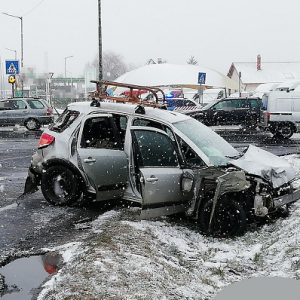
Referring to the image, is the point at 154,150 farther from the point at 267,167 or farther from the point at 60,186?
the point at 60,186

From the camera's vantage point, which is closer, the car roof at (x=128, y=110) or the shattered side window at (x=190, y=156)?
the shattered side window at (x=190, y=156)

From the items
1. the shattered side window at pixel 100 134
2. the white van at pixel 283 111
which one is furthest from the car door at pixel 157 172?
the white van at pixel 283 111

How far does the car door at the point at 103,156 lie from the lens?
7645 mm

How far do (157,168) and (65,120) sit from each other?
2175 millimetres

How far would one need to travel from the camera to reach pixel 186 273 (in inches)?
206

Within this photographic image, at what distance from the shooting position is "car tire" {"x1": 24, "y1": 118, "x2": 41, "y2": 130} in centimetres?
2547

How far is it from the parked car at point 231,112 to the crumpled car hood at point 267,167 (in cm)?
1714

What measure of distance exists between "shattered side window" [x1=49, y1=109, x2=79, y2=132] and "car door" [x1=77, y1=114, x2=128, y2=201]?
25 cm

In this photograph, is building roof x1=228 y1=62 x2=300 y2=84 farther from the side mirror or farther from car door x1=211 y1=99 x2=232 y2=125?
the side mirror

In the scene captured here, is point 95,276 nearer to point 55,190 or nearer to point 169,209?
point 169,209

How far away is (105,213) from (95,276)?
3.04 meters

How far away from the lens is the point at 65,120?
8461 mm

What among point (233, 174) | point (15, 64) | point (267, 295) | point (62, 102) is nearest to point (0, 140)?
point (15, 64)

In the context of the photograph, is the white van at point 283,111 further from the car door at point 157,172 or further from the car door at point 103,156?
the car door at point 157,172
